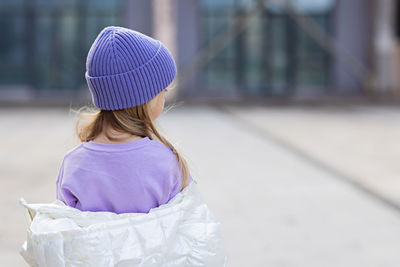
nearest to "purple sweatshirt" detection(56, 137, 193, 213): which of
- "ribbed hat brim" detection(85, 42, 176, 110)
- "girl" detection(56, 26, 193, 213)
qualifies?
"girl" detection(56, 26, 193, 213)

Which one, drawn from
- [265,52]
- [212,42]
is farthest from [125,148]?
[265,52]

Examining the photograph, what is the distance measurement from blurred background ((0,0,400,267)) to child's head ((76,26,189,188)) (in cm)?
40

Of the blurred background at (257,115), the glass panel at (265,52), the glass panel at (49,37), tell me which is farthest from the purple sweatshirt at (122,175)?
the glass panel at (49,37)

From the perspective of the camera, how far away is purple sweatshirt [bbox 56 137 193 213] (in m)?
1.75

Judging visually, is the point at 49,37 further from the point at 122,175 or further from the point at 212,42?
the point at 122,175

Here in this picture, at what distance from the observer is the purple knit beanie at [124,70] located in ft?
5.72

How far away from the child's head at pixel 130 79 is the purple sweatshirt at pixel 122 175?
57 mm

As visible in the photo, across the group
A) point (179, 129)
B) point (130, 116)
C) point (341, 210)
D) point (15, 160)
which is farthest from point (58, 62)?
point (130, 116)

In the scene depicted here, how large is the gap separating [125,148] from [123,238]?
0.82 feet

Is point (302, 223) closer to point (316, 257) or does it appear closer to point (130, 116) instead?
point (316, 257)

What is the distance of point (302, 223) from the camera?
4492 millimetres

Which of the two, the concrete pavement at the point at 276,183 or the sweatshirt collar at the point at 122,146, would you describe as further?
the concrete pavement at the point at 276,183

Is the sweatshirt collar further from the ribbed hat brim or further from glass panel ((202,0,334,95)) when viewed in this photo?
glass panel ((202,0,334,95))

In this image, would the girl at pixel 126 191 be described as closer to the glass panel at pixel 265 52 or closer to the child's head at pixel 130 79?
the child's head at pixel 130 79
